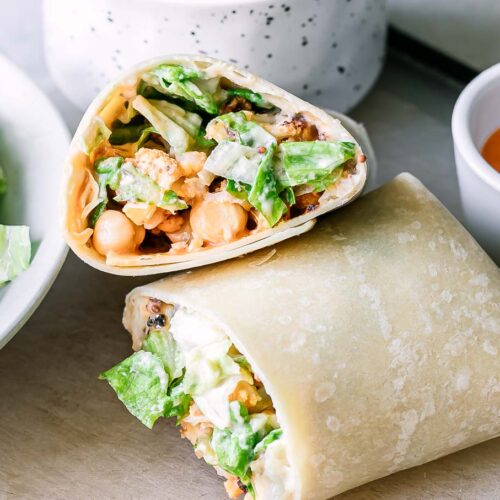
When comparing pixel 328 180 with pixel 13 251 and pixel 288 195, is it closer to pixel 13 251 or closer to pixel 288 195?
pixel 288 195

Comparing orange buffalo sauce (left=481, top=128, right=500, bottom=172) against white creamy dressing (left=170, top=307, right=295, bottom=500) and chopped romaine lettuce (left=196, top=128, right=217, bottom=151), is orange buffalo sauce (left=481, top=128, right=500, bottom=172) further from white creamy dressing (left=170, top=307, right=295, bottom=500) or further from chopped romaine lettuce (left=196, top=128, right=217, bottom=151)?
white creamy dressing (left=170, top=307, right=295, bottom=500)

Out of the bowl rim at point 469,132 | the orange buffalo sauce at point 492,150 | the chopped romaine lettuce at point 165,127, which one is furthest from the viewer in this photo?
the orange buffalo sauce at point 492,150

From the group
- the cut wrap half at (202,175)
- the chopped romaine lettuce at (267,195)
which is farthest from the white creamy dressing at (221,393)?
the chopped romaine lettuce at (267,195)

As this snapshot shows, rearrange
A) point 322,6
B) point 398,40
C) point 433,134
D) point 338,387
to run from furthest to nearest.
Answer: point 398,40, point 433,134, point 322,6, point 338,387

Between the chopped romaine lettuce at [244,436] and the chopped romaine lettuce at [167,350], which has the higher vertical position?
the chopped romaine lettuce at [167,350]

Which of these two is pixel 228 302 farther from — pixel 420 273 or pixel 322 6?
pixel 322 6

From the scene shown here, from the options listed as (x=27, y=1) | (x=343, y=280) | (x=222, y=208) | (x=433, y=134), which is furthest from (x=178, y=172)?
(x=27, y=1)

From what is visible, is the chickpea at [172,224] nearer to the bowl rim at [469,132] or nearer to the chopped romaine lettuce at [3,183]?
the chopped romaine lettuce at [3,183]

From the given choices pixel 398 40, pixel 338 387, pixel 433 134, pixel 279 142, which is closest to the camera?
pixel 338 387
